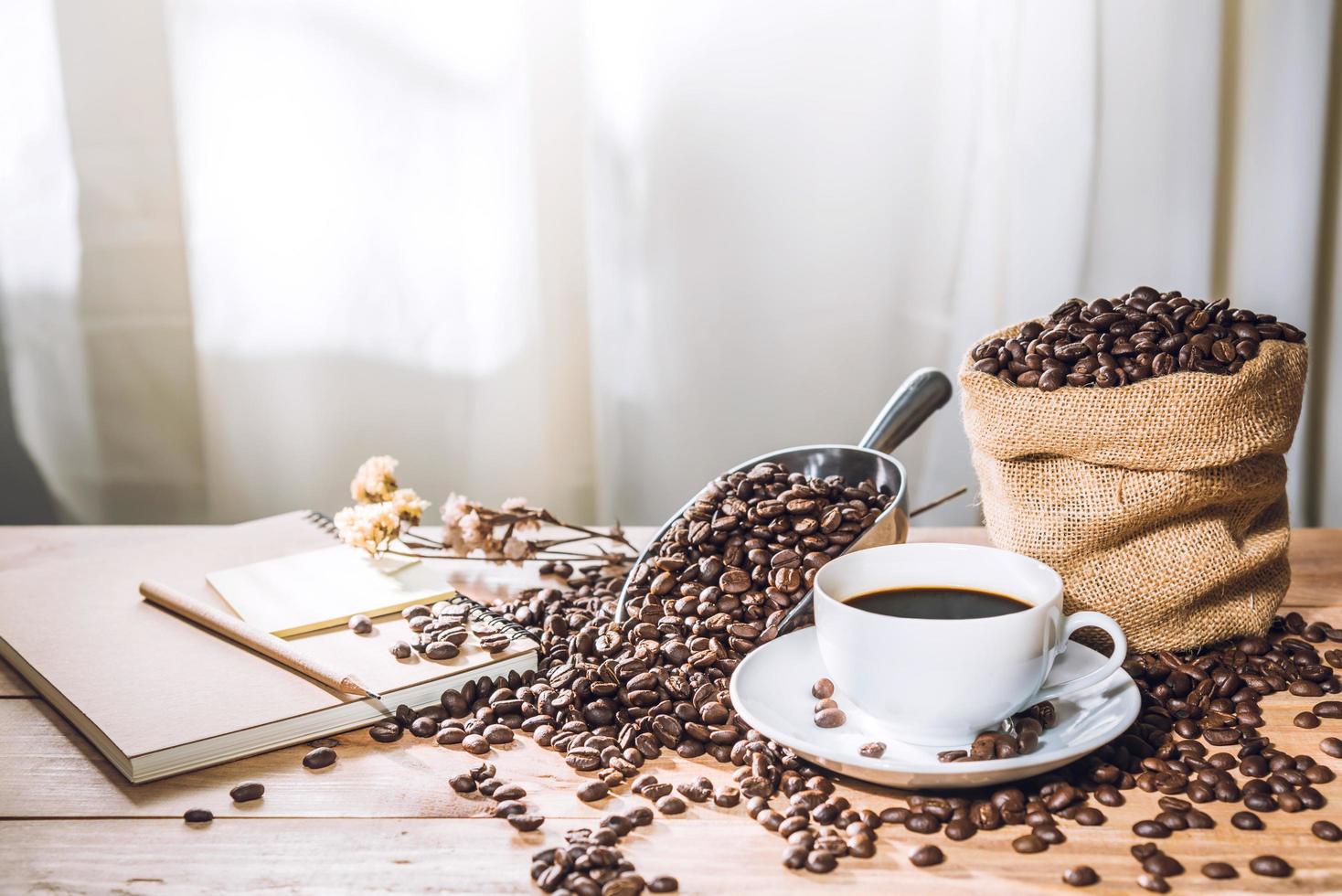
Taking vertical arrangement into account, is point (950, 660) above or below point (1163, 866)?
above

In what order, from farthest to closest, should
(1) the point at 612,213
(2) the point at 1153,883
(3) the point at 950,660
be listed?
1. (1) the point at 612,213
2. (3) the point at 950,660
3. (2) the point at 1153,883

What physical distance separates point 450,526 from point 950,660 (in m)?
0.76

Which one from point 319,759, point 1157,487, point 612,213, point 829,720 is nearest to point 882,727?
point 829,720

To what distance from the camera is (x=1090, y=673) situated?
0.96 m

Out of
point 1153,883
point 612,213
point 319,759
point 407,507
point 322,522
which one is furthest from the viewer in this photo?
point 612,213

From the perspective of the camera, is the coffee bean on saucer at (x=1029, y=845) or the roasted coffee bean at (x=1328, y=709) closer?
the coffee bean on saucer at (x=1029, y=845)

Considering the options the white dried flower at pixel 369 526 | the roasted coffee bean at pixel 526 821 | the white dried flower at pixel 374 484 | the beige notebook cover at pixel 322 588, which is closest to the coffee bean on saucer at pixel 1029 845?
the roasted coffee bean at pixel 526 821

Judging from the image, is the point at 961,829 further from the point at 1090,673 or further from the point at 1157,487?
the point at 1157,487

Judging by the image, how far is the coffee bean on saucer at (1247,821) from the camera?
2.75ft

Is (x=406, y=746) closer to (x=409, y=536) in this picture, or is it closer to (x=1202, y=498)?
(x=409, y=536)

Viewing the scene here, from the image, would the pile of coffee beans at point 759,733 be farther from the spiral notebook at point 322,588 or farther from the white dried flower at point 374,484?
the white dried flower at point 374,484

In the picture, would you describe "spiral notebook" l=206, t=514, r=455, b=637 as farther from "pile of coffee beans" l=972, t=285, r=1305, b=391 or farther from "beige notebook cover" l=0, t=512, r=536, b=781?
"pile of coffee beans" l=972, t=285, r=1305, b=391

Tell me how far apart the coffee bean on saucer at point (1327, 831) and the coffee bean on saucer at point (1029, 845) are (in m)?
0.19

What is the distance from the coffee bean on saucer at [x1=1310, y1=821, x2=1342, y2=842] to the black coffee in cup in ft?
0.86
